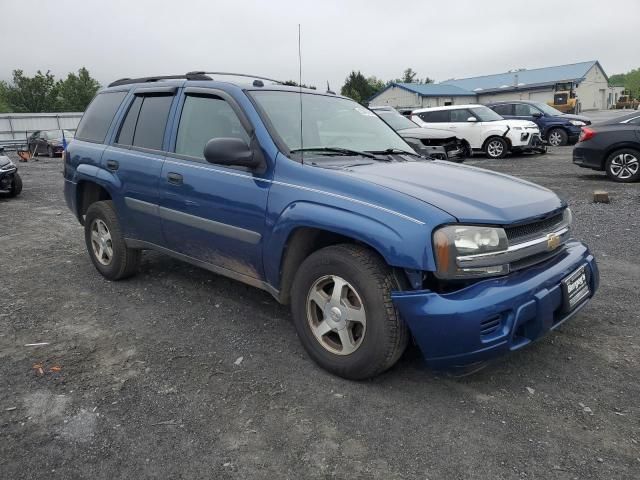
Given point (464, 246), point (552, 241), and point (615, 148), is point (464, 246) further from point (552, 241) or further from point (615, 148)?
point (615, 148)

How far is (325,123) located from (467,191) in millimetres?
1372

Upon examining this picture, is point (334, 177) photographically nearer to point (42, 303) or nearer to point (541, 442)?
point (541, 442)

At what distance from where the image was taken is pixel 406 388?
303 cm

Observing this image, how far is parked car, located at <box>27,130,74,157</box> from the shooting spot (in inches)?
945

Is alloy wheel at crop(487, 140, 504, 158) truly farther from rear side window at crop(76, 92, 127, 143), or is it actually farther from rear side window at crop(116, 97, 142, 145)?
rear side window at crop(116, 97, 142, 145)

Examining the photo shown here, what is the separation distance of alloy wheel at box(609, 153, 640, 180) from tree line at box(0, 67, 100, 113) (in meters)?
46.8

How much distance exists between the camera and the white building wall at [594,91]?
57.1m

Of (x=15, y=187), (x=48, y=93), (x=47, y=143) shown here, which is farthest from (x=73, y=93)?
(x=15, y=187)

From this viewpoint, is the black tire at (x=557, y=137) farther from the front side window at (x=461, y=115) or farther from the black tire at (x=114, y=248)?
the black tire at (x=114, y=248)

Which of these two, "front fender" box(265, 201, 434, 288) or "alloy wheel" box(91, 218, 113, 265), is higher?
"front fender" box(265, 201, 434, 288)

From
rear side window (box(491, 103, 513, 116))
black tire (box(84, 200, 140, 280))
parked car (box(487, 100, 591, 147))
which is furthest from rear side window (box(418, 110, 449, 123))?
black tire (box(84, 200, 140, 280))

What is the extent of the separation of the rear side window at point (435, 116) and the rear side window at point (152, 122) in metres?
12.5

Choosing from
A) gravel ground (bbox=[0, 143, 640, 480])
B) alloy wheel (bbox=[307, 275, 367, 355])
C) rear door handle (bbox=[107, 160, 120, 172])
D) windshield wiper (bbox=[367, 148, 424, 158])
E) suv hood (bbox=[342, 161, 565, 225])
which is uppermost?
windshield wiper (bbox=[367, 148, 424, 158])

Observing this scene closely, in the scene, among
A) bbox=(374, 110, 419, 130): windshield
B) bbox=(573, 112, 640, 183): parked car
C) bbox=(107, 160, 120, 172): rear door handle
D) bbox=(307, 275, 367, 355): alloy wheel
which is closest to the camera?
bbox=(307, 275, 367, 355): alloy wheel
